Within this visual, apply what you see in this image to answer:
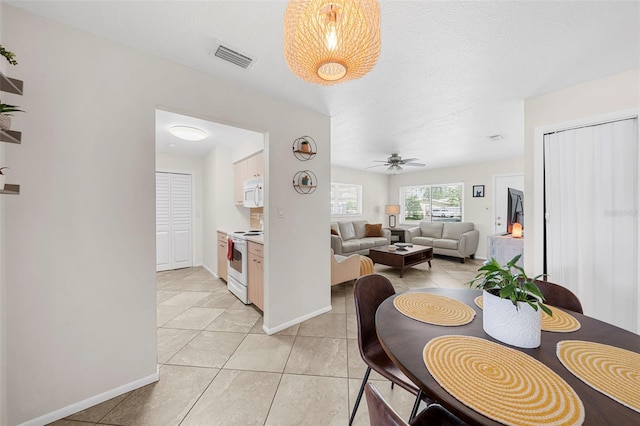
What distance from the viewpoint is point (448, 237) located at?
5.89 m

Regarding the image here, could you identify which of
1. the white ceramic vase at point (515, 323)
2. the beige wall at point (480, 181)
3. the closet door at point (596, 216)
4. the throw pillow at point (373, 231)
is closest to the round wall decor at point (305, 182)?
the white ceramic vase at point (515, 323)

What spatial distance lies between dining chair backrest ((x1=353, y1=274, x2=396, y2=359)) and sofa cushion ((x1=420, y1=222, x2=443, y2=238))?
5136mm

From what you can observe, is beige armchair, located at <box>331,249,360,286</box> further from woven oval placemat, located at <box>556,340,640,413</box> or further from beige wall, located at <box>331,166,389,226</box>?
beige wall, located at <box>331,166,389,226</box>

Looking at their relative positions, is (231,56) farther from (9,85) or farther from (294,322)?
(294,322)

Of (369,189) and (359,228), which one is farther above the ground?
(369,189)

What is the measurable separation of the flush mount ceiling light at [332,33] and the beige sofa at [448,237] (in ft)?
18.1

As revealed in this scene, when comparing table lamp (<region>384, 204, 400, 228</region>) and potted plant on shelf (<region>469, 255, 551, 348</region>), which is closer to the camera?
potted plant on shelf (<region>469, 255, 551, 348</region>)

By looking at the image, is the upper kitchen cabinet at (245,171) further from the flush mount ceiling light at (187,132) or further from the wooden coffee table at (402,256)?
the wooden coffee table at (402,256)

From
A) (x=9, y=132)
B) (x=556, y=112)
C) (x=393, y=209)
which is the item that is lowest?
(x=393, y=209)

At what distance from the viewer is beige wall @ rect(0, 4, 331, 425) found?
1.32 meters

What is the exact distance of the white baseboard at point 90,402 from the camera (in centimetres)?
137

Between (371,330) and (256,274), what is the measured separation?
1697mm

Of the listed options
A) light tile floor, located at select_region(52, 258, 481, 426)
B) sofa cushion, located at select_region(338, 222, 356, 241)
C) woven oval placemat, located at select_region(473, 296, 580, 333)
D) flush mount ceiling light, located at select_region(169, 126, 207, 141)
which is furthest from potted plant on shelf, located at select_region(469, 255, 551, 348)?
sofa cushion, located at select_region(338, 222, 356, 241)

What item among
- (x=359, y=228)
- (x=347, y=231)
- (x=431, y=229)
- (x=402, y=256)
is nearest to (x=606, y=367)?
(x=402, y=256)
